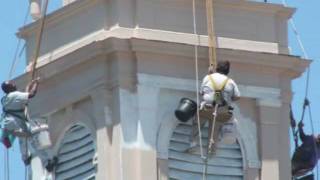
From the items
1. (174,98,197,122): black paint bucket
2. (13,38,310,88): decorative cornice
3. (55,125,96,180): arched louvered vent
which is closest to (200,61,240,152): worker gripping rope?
(174,98,197,122): black paint bucket

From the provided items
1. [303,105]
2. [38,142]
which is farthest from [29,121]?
[303,105]

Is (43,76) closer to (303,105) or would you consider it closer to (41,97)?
(41,97)

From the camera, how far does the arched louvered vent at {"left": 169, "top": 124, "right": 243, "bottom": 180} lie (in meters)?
55.9

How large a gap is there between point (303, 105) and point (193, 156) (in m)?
2.26

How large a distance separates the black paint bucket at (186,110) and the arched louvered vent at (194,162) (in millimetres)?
302

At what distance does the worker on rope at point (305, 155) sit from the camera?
5725 centimetres

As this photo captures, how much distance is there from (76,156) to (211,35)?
2.86 m

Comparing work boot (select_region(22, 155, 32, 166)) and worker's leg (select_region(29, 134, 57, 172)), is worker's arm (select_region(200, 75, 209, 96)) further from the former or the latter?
work boot (select_region(22, 155, 32, 166))

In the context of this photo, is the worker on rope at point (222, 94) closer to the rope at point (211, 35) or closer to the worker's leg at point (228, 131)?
the worker's leg at point (228, 131)

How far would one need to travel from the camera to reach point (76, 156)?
186ft

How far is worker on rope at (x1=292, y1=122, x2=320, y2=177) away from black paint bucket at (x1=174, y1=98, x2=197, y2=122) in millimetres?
2282

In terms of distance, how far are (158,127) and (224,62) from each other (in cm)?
144

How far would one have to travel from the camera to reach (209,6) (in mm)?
56562

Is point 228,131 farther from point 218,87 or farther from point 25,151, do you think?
point 25,151
